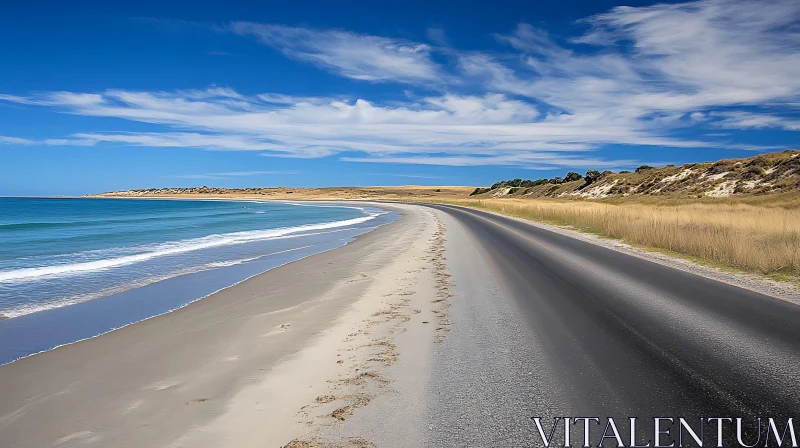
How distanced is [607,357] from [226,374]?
446 centimetres

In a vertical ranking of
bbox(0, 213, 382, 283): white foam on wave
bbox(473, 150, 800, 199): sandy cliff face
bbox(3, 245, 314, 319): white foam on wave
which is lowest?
bbox(0, 213, 382, 283): white foam on wave

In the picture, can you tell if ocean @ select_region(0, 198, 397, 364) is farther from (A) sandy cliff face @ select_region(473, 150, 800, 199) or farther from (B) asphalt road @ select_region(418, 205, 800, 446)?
(A) sandy cliff face @ select_region(473, 150, 800, 199)

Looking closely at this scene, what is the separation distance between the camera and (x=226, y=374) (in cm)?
566

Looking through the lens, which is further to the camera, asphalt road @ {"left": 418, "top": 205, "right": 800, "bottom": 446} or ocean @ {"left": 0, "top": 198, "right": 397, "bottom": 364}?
ocean @ {"left": 0, "top": 198, "right": 397, "bottom": 364}

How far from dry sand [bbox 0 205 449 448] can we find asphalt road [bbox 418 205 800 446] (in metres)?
0.80

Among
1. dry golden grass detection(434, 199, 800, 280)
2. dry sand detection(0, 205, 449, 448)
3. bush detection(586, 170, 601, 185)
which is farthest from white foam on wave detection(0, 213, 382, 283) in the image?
bush detection(586, 170, 601, 185)

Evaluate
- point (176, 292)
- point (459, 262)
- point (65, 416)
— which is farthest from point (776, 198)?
point (65, 416)

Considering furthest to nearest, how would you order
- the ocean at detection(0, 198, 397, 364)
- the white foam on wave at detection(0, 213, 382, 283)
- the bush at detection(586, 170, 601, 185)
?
the bush at detection(586, 170, 601, 185), the white foam on wave at detection(0, 213, 382, 283), the ocean at detection(0, 198, 397, 364)

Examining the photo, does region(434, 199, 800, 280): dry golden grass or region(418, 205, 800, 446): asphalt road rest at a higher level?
region(434, 199, 800, 280): dry golden grass

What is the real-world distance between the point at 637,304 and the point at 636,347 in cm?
278

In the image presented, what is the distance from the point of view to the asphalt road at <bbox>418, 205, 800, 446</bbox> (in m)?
4.19

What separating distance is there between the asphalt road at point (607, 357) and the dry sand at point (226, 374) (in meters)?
0.80

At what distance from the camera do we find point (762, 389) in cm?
458

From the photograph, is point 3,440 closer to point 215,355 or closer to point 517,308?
point 215,355
